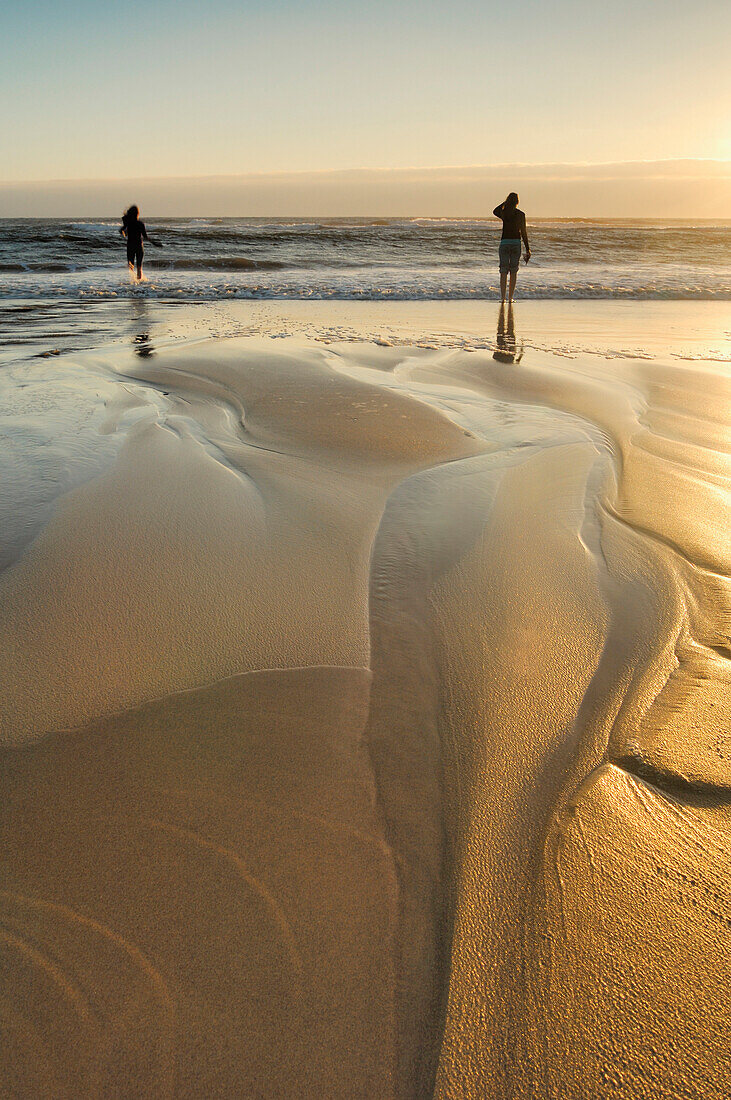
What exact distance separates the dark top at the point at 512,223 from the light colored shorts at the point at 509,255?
68mm

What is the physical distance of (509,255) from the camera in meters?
10.2

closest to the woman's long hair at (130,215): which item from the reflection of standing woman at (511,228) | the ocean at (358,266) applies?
the ocean at (358,266)

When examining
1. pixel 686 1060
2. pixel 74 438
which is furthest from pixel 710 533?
pixel 74 438

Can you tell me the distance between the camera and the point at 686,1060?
0.92 meters

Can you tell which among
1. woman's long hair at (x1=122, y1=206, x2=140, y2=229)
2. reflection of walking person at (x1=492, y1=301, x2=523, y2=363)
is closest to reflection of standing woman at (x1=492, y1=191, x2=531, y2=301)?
reflection of walking person at (x1=492, y1=301, x2=523, y2=363)

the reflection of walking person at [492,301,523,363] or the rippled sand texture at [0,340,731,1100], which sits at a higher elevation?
the reflection of walking person at [492,301,523,363]

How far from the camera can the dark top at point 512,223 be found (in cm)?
991

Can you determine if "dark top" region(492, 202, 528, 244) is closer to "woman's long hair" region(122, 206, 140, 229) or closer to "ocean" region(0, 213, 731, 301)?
"ocean" region(0, 213, 731, 301)

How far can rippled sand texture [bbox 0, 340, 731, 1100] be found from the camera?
3.16ft

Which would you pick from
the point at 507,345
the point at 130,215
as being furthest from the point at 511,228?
the point at 130,215

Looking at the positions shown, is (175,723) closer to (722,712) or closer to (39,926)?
(39,926)

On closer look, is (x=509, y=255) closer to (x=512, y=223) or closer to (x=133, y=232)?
(x=512, y=223)

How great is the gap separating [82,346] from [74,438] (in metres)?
3.40

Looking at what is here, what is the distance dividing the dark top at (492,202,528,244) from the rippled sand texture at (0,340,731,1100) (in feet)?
27.0
